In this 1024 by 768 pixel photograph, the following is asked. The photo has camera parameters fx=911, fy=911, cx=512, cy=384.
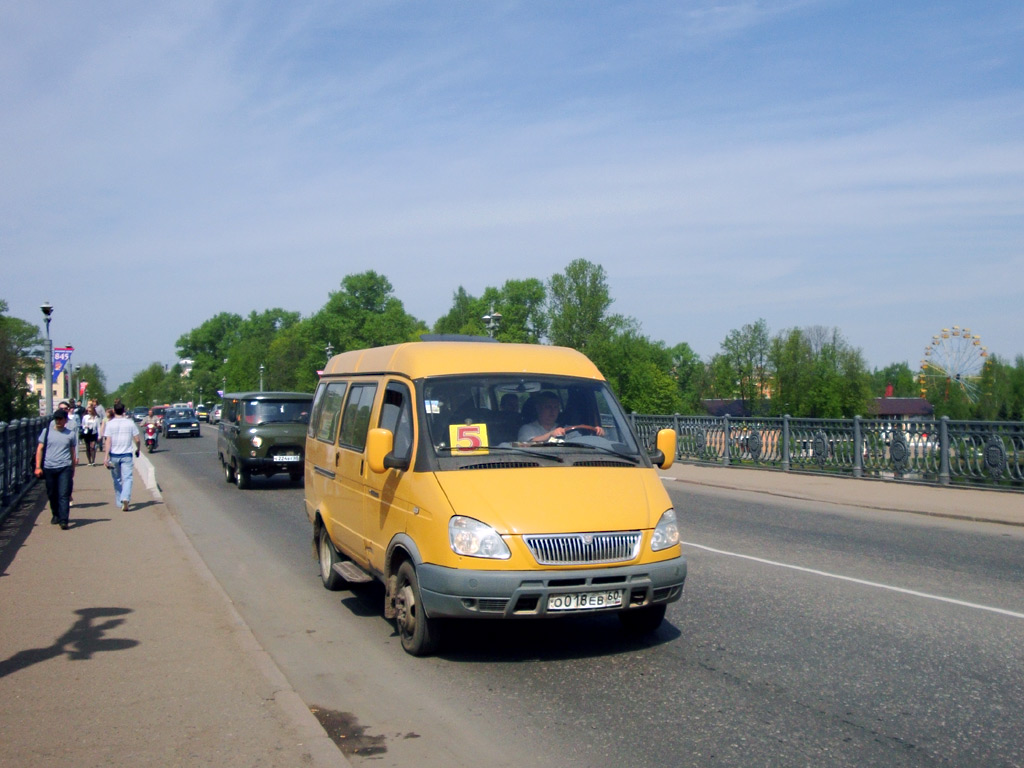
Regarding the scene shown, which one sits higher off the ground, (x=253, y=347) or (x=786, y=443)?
(x=253, y=347)

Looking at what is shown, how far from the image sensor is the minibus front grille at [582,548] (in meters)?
5.54

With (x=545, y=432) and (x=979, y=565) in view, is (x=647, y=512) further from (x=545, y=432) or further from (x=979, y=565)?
(x=979, y=565)

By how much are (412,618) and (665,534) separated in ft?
5.80

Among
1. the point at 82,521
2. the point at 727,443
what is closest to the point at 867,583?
the point at 82,521

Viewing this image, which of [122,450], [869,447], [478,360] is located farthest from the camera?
[869,447]

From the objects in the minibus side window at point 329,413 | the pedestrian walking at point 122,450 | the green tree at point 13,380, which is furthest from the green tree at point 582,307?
the minibus side window at point 329,413

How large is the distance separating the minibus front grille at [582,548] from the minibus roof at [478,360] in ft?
5.09

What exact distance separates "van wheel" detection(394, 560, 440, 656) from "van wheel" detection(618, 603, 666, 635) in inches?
53.1

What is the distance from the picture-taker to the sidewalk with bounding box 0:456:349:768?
14.1ft

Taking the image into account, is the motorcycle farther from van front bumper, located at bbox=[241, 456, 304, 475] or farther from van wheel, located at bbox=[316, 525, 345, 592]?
van wheel, located at bbox=[316, 525, 345, 592]

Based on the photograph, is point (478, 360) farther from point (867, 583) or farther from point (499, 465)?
point (867, 583)

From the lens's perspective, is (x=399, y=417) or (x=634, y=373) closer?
(x=399, y=417)

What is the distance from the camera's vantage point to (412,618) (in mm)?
6070

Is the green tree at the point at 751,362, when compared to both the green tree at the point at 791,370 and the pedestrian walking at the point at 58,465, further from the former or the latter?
the pedestrian walking at the point at 58,465
